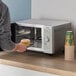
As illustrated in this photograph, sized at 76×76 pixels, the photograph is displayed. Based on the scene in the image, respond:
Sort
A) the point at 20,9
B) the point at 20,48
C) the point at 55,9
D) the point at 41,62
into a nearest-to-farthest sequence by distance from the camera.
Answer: the point at 41,62, the point at 20,48, the point at 55,9, the point at 20,9

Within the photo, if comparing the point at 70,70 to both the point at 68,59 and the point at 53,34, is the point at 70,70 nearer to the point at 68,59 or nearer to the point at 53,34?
the point at 68,59

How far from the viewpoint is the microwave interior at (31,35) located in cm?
174

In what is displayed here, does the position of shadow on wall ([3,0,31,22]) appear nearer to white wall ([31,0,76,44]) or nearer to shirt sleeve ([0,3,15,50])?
white wall ([31,0,76,44])

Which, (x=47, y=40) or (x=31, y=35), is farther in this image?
(x=31, y=35)

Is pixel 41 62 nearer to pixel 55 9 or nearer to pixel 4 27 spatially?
pixel 4 27

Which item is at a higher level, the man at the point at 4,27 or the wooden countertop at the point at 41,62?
the man at the point at 4,27

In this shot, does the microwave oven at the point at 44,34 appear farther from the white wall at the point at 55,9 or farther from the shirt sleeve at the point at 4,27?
Result: the shirt sleeve at the point at 4,27

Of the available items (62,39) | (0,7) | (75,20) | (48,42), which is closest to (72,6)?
(75,20)

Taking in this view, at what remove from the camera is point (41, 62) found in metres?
1.56

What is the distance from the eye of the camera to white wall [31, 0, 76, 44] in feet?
6.15

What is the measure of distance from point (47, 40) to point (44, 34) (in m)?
0.05

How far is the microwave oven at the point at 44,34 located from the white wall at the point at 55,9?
0.24 feet

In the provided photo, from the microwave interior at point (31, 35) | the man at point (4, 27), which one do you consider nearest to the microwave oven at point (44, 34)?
the microwave interior at point (31, 35)

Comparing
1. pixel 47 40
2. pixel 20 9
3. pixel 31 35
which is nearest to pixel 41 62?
pixel 47 40
